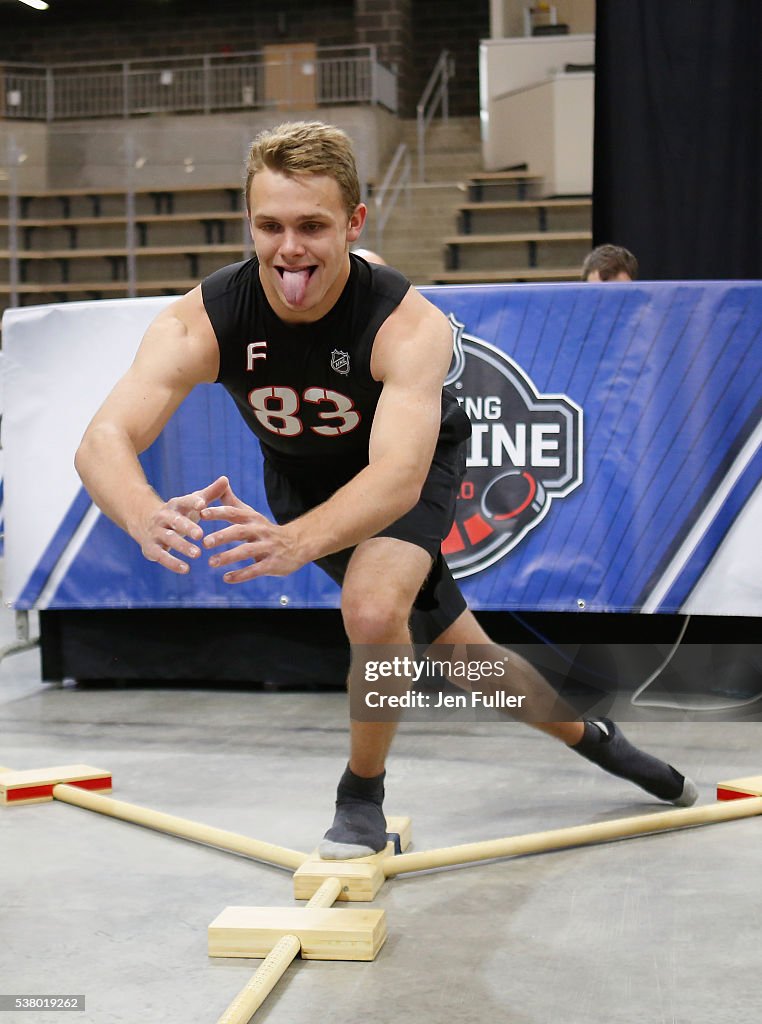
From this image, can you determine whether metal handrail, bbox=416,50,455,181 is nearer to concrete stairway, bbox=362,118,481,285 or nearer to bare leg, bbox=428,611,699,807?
concrete stairway, bbox=362,118,481,285

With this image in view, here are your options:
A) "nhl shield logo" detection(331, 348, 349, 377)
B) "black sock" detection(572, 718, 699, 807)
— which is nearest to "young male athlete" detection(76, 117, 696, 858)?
"nhl shield logo" detection(331, 348, 349, 377)

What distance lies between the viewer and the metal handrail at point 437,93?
54.9 ft

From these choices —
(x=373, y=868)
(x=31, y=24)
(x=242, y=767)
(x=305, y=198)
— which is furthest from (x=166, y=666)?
(x=31, y=24)

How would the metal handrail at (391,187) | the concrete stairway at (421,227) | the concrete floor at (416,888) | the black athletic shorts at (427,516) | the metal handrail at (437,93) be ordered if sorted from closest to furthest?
1. the concrete floor at (416,888)
2. the black athletic shorts at (427,516)
3. the metal handrail at (391,187)
4. the concrete stairway at (421,227)
5. the metal handrail at (437,93)

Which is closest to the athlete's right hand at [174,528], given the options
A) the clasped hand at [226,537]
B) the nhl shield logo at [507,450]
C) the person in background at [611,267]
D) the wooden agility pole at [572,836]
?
A: the clasped hand at [226,537]

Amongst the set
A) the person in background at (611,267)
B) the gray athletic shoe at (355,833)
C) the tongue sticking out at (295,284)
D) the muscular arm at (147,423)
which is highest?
the person in background at (611,267)

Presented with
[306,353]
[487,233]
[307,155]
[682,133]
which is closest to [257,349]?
[306,353]

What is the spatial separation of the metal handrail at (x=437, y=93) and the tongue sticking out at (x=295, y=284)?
45.9ft

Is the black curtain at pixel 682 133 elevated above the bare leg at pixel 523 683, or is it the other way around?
the black curtain at pixel 682 133

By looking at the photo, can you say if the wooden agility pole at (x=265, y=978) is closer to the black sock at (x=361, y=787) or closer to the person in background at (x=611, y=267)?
the black sock at (x=361, y=787)

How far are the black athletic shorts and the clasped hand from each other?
29.1 inches

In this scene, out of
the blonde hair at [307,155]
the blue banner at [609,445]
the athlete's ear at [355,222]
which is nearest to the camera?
the blonde hair at [307,155]

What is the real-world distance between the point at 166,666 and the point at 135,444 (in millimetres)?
2793

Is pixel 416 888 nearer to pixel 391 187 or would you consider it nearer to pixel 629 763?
pixel 629 763
